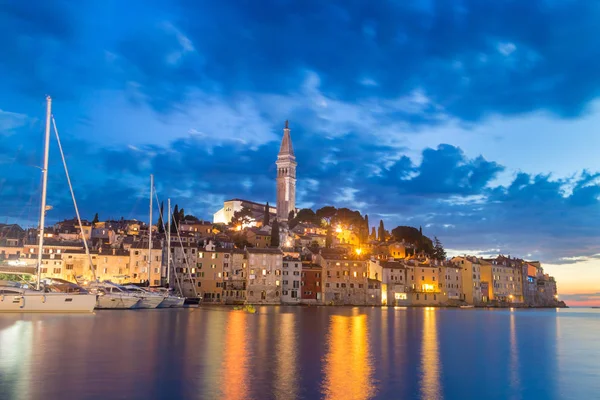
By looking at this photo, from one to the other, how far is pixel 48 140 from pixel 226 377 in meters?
35.9

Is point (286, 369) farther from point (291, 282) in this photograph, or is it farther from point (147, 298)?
point (291, 282)

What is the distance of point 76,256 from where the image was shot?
85062mm

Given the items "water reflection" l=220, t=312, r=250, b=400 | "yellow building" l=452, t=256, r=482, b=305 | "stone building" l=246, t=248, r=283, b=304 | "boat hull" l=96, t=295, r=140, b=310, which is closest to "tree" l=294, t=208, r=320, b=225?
"yellow building" l=452, t=256, r=482, b=305

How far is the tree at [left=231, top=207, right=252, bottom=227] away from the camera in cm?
15850

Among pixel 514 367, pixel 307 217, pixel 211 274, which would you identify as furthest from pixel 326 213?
A: pixel 514 367

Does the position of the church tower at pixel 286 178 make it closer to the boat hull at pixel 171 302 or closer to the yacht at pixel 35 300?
the boat hull at pixel 171 302

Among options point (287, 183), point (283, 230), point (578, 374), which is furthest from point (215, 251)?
point (287, 183)

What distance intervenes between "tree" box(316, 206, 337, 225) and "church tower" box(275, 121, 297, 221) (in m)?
13.6

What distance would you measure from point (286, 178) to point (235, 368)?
160702 millimetres

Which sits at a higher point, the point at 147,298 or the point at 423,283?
the point at 423,283

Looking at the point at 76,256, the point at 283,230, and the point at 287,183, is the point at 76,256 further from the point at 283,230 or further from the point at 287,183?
the point at 287,183

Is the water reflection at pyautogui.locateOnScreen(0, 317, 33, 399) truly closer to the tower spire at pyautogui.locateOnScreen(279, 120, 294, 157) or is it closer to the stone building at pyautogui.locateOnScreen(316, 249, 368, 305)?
the stone building at pyautogui.locateOnScreen(316, 249, 368, 305)

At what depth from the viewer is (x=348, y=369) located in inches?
851

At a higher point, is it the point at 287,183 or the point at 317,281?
the point at 287,183
